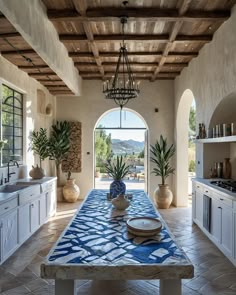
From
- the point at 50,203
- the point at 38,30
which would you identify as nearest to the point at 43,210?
the point at 50,203

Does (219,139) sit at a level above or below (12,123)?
below

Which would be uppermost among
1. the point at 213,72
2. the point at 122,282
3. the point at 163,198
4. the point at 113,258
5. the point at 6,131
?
the point at 213,72

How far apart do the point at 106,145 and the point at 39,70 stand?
363 cm

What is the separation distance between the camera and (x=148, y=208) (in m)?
3.58

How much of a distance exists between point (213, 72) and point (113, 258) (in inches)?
154

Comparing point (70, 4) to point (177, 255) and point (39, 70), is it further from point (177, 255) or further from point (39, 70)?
point (177, 255)

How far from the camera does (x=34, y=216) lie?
4734 mm

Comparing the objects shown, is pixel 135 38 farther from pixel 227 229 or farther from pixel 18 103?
pixel 227 229

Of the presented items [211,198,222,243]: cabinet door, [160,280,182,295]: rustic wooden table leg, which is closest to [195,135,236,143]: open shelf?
[211,198,222,243]: cabinet door

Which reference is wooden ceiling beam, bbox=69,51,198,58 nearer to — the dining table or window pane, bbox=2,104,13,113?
window pane, bbox=2,104,13,113

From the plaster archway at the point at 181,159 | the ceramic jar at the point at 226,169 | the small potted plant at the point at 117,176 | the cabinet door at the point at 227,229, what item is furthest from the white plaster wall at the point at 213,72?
the small potted plant at the point at 117,176

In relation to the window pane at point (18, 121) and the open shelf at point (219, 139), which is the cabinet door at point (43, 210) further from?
the open shelf at point (219, 139)

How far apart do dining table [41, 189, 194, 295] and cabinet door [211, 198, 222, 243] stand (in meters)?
1.67

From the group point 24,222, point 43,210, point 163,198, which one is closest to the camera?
point 24,222
